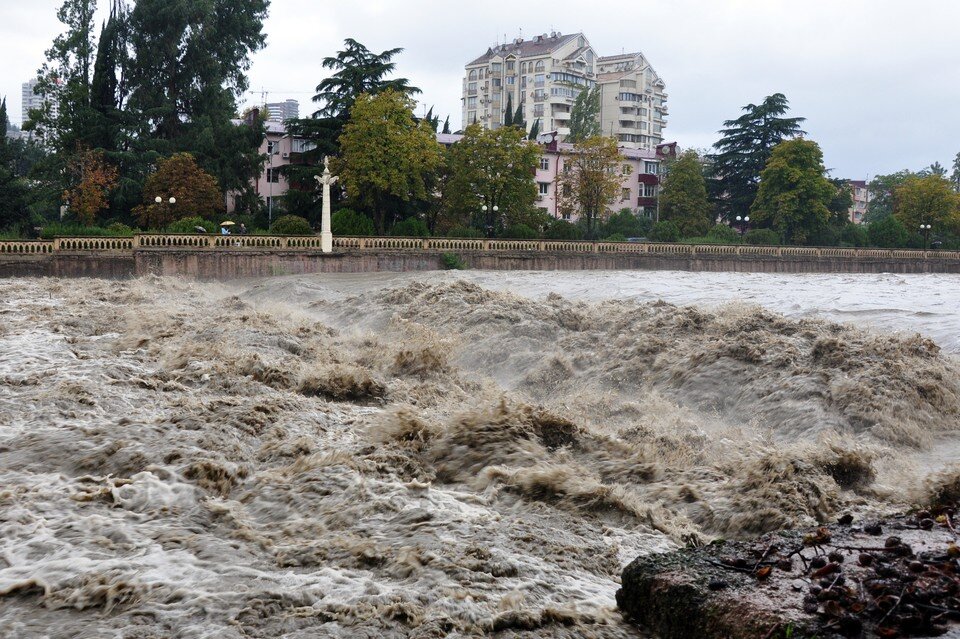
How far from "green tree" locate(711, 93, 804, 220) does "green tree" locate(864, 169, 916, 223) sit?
1091 inches

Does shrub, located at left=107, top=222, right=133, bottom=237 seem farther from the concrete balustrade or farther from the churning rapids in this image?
the churning rapids

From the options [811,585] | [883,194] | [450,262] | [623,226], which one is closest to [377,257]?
[450,262]

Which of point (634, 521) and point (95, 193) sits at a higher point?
point (95, 193)

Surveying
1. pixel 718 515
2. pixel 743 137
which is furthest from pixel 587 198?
pixel 718 515

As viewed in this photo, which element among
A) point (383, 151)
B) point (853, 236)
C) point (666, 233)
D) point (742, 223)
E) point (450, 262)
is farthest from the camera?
point (742, 223)

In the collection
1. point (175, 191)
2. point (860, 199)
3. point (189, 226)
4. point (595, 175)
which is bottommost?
point (189, 226)

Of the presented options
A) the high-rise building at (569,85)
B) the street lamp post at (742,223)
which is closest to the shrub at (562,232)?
the street lamp post at (742,223)

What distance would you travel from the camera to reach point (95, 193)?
174ft

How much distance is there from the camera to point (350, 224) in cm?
5325

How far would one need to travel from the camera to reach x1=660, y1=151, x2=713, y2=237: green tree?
7619cm

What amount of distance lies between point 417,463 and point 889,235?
7667 centimetres

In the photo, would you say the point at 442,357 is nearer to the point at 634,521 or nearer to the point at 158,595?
the point at 634,521

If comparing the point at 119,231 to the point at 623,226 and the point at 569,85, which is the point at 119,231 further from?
the point at 569,85

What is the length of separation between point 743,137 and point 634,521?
3198 inches
